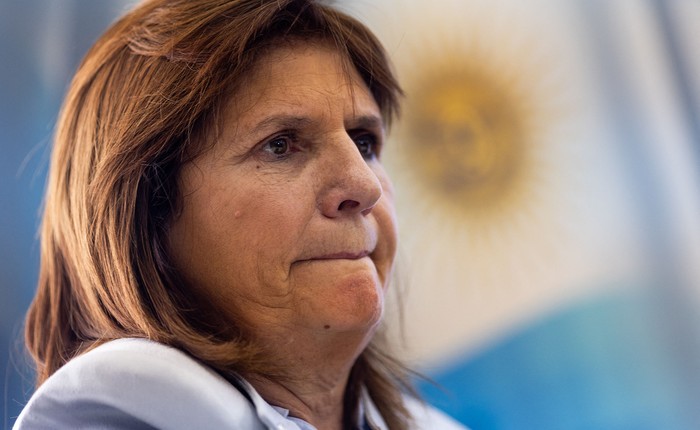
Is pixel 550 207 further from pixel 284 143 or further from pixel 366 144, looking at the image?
pixel 284 143

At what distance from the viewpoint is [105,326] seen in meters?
0.91

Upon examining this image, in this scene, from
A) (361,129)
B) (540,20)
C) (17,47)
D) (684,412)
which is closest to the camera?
(361,129)

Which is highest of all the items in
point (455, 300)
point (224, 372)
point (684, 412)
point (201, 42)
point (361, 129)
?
point (201, 42)

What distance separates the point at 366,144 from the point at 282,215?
0.24 meters

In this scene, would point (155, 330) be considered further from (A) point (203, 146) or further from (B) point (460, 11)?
(B) point (460, 11)

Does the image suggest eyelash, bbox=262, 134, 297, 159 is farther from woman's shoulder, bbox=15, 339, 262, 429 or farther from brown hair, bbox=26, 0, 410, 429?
woman's shoulder, bbox=15, 339, 262, 429

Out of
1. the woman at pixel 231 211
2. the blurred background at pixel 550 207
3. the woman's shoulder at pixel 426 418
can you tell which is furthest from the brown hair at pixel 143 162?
the blurred background at pixel 550 207

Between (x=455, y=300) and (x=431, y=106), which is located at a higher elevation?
(x=431, y=106)

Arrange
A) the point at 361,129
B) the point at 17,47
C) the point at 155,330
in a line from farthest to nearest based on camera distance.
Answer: the point at 17,47, the point at 361,129, the point at 155,330

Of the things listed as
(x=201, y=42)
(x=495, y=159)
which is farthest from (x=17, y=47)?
(x=495, y=159)

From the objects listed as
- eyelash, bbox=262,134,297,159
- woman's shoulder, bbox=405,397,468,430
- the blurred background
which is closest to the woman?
eyelash, bbox=262,134,297,159

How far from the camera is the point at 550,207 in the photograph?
146cm

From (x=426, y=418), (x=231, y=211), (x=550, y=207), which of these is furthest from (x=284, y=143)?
(x=550, y=207)

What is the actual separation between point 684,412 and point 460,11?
34.1 inches
